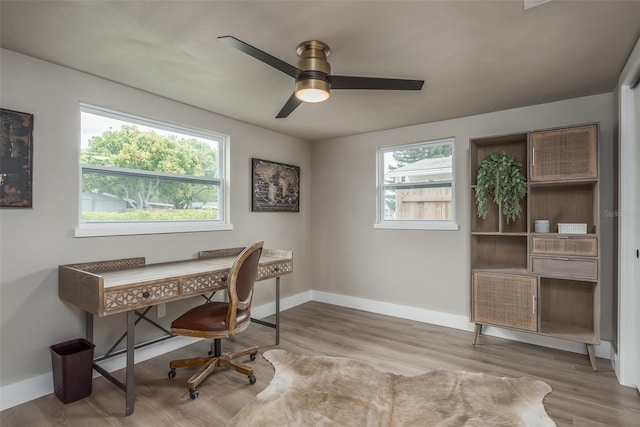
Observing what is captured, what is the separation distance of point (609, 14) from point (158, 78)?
300cm

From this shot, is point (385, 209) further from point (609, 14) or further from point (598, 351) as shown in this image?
point (609, 14)

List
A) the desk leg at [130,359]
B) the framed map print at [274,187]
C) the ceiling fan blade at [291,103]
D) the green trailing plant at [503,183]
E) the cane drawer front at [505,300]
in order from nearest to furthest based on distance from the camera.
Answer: the desk leg at [130,359], the ceiling fan blade at [291,103], the cane drawer front at [505,300], the green trailing plant at [503,183], the framed map print at [274,187]

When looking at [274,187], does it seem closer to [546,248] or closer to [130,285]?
[130,285]

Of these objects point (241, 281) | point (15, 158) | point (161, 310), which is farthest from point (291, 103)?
point (161, 310)

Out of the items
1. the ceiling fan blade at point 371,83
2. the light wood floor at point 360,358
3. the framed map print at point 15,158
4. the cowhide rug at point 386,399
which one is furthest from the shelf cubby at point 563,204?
the framed map print at point 15,158

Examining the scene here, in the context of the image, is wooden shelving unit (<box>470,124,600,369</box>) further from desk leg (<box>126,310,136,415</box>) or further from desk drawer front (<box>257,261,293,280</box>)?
desk leg (<box>126,310,136,415</box>)

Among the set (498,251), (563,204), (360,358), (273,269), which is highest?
(563,204)

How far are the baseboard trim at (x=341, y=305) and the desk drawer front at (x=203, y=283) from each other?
0.94 meters

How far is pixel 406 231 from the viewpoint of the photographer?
4.12m

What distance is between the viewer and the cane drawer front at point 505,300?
2969 millimetres

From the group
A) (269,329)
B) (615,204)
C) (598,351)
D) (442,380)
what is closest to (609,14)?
(615,204)

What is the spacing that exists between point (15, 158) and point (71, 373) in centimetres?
150

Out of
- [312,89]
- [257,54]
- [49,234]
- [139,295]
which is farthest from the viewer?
[49,234]

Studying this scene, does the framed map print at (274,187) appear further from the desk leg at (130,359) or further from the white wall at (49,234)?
the desk leg at (130,359)
